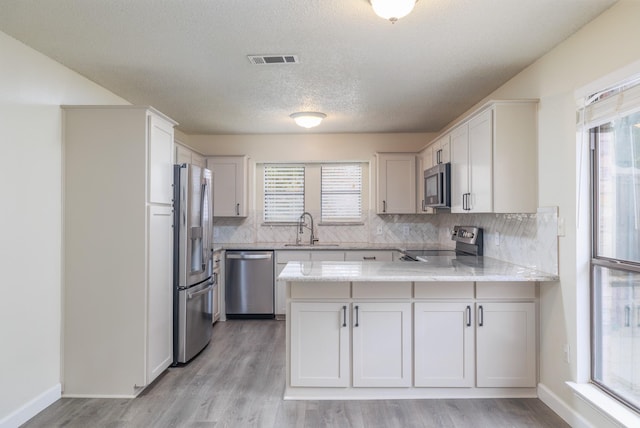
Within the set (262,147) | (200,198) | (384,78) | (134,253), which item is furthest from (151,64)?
(262,147)

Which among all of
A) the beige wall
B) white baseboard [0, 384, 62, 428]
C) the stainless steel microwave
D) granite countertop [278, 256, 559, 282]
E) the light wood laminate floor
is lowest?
the light wood laminate floor

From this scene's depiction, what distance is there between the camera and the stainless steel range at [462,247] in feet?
12.0

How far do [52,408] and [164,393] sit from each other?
72 cm

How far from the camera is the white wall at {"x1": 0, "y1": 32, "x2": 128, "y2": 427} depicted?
87.7 inches

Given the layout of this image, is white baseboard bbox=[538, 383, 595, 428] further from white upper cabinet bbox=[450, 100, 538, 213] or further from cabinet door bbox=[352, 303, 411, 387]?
white upper cabinet bbox=[450, 100, 538, 213]

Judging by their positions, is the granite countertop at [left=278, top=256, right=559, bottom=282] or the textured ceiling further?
the granite countertop at [left=278, top=256, right=559, bottom=282]

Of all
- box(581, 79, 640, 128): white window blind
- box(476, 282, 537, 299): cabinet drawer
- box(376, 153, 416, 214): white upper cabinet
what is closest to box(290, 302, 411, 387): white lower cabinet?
box(476, 282, 537, 299): cabinet drawer

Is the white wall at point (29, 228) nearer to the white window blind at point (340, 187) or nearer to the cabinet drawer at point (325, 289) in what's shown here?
the cabinet drawer at point (325, 289)

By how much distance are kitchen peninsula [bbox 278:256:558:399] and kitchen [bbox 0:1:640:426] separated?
0.76ft

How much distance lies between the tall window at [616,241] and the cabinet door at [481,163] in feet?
2.11

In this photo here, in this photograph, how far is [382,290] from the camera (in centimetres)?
260

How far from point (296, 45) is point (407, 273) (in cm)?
174

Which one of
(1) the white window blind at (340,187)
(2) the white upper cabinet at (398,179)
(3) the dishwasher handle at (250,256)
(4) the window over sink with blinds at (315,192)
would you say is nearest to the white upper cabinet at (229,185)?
(4) the window over sink with blinds at (315,192)

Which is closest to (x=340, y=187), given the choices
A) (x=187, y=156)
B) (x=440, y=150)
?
(x=440, y=150)
